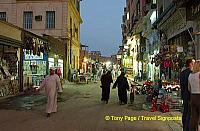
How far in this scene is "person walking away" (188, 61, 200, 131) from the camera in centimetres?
859

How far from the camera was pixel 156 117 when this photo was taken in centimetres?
1373

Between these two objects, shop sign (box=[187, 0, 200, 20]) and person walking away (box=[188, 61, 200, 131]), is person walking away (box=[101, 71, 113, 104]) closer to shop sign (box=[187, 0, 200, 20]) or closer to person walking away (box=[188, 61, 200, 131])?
shop sign (box=[187, 0, 200, 20])

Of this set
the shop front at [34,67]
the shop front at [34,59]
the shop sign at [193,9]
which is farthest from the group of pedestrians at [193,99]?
the shop front at [34,67]

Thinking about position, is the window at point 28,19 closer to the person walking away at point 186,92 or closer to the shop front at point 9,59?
the shop front at point 9,59

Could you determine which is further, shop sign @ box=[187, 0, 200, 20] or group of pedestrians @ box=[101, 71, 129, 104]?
group of pedestrians @ box=[101, 71, 129, 104]

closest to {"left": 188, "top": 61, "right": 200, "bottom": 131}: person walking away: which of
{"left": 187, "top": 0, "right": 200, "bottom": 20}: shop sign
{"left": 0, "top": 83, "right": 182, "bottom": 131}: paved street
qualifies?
{"left": 0, "top": 83, "right": 182, "bottom": 131}: paved street

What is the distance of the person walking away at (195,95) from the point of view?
8.59 meters

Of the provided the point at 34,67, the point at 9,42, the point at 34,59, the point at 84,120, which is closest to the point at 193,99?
the point at 84,120

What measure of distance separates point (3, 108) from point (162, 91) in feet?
22.2

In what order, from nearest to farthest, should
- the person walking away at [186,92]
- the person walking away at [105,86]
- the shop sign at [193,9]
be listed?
1. the person walking away at [186,92]
2. the shop sign at [193,9]
3. the person walking away at [105,86]

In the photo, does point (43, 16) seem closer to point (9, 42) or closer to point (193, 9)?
point (9, 42)

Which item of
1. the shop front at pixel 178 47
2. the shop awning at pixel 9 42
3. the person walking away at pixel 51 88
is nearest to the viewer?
the person walking away at pixel 51 88

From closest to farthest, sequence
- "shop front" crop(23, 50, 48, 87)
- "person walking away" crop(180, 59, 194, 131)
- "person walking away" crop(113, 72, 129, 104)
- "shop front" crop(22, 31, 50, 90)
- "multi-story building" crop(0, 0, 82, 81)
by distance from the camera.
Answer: "person walking away" crop(180, 59, 194, 131) → "person walking away" crop(113, 72, 129, 104) → "shop front" crop(22, 31, 50, 90) → "shop front" crop(23, 50, 48, 87) → "multi-story building" crop(0, 0, 82, 81)

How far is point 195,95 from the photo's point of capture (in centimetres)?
861
